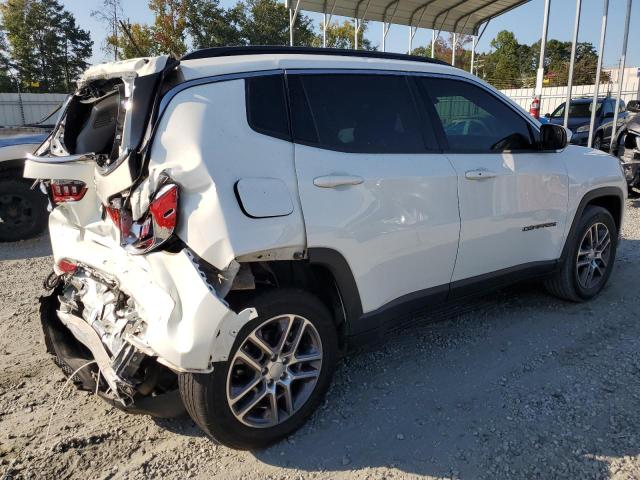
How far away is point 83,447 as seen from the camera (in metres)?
2.59

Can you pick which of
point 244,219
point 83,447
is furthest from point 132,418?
point 244,219

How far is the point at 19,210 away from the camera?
260 inches

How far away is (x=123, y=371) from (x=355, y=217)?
136cm

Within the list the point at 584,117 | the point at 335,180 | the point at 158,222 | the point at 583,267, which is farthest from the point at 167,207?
the point at 584,117

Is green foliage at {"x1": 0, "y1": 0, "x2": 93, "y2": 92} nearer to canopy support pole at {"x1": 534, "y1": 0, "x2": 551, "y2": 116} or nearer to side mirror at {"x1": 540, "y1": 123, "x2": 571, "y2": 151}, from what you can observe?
canopy support pole at {"x1": 534, "y1": 0, "x2": 551, "y2": 116}

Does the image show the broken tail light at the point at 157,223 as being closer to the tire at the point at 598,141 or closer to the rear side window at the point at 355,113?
the rear side window at the point at 355,113

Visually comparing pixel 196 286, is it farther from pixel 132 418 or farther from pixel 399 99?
pixel 399 99

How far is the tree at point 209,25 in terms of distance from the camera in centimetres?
3416

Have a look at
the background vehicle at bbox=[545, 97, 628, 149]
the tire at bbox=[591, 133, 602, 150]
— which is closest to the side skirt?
the tire at bbox=[591, 133, 602, 150]

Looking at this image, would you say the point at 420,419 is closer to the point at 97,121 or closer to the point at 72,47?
the point at 97,121

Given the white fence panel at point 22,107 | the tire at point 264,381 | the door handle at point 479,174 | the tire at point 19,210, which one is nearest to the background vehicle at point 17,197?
the tire at point 19,210

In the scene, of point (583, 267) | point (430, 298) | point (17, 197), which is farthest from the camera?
point (17, 197)

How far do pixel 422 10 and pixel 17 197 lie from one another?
11958mm

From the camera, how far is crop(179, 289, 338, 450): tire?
7.48 feet
